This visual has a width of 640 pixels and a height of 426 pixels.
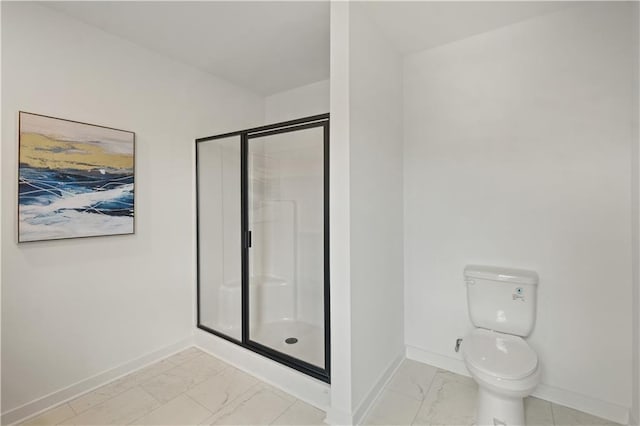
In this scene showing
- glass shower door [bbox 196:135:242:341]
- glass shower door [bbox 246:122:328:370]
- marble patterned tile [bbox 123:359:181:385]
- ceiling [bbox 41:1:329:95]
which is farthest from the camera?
glass shower door [bbox 196:135:242:341]

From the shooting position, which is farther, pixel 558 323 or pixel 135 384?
pixel 135 384

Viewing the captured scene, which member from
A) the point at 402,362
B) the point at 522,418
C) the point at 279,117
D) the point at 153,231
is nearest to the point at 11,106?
the point at 153,231

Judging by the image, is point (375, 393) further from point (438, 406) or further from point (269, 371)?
point (269, 371)

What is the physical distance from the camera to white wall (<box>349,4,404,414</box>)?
1.67 meters

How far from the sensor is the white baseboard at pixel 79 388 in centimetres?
168

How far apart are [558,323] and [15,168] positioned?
3.34m

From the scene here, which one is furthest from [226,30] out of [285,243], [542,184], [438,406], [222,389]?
[438,406]

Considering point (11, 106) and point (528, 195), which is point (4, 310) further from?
point (528, 195)

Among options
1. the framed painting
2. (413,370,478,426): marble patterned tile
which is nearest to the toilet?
(413,370,478,426): marble patterned tile

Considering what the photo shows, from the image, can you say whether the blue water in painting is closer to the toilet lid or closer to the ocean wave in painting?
the ocean wave in painting

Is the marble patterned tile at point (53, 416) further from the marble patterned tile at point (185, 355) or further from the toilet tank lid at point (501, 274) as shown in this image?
the toilet tank lid at point (501, 274)

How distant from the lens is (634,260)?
1.60 metres

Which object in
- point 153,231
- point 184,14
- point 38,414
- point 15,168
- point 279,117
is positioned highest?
point 184,14

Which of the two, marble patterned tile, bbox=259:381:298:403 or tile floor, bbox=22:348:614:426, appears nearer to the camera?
tile floor, bbox=22:348:614:426
